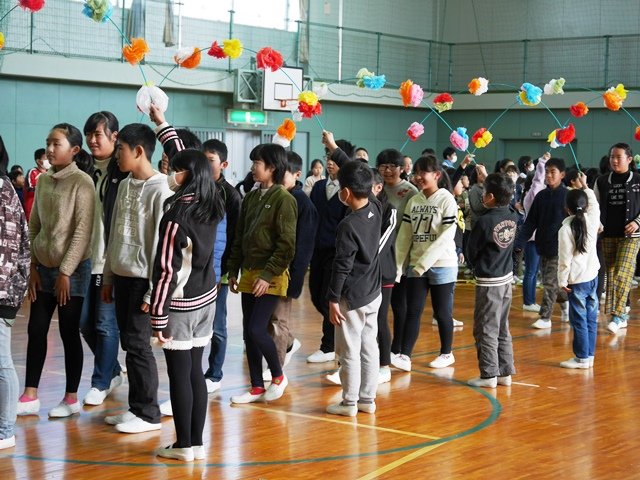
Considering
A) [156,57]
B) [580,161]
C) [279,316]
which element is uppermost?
[156,57]

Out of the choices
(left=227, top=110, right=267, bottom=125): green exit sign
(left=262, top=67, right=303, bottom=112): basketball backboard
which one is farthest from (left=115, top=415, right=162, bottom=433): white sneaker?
(left=227, top=110, right=267, bottom=125): green exit sign

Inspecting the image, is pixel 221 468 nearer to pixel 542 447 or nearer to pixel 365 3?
pixel 542 447

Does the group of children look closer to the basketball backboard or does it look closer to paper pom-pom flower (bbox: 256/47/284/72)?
paper pom-pom flower (bbox: 256/47/284/72)

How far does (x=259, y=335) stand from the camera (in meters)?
6.20

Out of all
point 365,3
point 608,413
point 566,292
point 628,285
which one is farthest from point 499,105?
point 608,413

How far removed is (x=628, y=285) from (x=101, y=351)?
5404 mm

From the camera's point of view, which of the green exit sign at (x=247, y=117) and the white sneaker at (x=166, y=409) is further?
the green exit sign at (x=247, y=117)

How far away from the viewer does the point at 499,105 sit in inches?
835

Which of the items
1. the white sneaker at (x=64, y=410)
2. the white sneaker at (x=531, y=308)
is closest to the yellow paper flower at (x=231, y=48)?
the white sneaker at (x=64, y=410)

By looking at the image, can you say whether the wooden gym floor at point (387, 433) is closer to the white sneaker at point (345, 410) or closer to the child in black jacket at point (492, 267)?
the white sneaker at point (345, 410)

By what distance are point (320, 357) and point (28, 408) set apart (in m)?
2.56

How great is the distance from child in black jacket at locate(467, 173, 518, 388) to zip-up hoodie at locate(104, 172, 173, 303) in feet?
8.10

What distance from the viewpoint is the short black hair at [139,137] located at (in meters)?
5.44

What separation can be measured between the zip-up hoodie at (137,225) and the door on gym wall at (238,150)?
13.8 m
